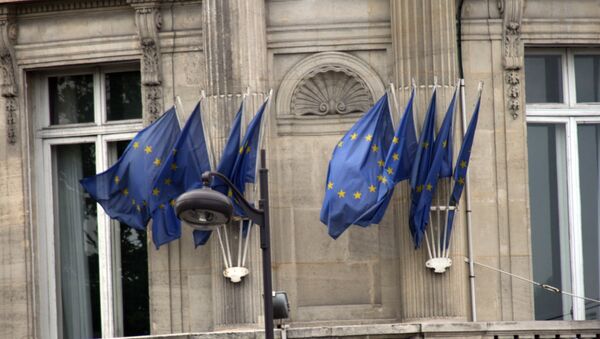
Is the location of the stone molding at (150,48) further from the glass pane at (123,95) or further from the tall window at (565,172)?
the tall window at (565,172)

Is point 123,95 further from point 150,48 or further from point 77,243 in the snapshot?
point 77,243

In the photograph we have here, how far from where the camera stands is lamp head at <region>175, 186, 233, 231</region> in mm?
27328

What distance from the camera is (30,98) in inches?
1436

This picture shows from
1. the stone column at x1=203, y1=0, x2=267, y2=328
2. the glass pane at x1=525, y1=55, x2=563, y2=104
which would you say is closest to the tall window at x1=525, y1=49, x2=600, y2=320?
the glass pane at x1=525, y1=55, x2=563, y2=104

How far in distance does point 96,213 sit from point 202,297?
2973 mm

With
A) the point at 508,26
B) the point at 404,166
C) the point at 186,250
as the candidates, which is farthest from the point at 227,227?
the point at 508,26

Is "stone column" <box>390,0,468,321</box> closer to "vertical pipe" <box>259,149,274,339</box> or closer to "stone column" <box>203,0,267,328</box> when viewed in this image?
"stone column" <box>203,0,267,328</box>

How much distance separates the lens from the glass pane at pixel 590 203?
118 feet

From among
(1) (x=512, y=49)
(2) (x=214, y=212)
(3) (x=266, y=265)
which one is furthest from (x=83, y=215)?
(2) (x=214, y=212)

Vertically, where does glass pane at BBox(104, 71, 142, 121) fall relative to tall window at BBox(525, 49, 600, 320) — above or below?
above

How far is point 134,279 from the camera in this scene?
36125mm

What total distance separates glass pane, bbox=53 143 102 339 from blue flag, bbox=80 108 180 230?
56.6 inches

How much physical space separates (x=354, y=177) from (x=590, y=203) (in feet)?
15.6

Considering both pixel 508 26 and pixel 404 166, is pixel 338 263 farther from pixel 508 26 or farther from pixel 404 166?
pixel 508 26
